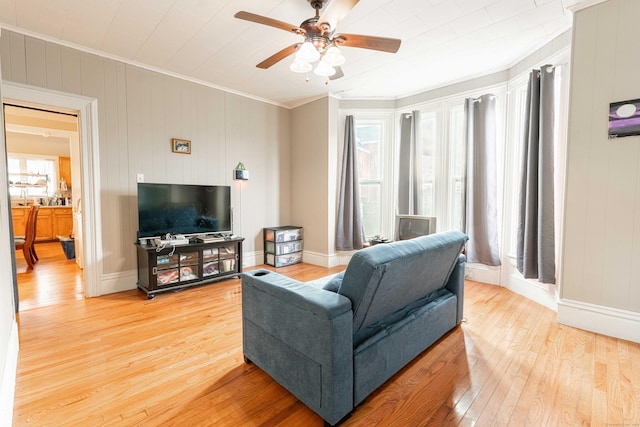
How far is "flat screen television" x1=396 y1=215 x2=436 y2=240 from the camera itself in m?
3.74

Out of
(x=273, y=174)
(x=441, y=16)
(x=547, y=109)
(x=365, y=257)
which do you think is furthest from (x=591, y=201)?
(x=273, y=174)

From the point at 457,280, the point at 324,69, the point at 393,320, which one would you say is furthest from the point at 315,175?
the point at 393,320

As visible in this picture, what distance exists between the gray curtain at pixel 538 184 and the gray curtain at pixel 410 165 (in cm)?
140

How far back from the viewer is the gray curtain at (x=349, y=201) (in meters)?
4.69

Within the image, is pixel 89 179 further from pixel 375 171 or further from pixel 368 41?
pixel 375 171

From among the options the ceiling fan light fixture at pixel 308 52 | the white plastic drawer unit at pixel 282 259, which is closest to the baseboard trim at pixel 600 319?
the ceiling fan light fixture at pixel 308 52

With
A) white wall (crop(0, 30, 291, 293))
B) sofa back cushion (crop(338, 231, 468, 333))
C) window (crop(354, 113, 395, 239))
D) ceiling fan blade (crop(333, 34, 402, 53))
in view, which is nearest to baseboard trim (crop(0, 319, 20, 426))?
white wall (crop(0, 30, 291, 293))

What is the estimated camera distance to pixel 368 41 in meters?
2.12

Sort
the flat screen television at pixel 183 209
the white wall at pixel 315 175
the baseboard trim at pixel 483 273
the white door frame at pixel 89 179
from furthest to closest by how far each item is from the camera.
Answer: the white wall at pixel 315 175 → the baseboard trim at pixel 483 273 → the flat screen television at pixel 183 209 → the white door frame at pixel 89 179

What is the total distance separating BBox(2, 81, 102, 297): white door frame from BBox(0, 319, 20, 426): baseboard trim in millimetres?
1383

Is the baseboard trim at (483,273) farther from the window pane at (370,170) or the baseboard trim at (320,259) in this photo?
the baseboard trim at (320,259)

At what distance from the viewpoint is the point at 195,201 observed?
12.5 ft

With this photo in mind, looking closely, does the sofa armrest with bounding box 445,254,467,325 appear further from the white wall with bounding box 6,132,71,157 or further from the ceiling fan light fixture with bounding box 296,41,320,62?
the white wall with bounding box 6,132,71,157

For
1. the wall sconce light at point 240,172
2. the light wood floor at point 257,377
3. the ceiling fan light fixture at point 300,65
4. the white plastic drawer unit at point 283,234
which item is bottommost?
the light wood floor at point 257,377
